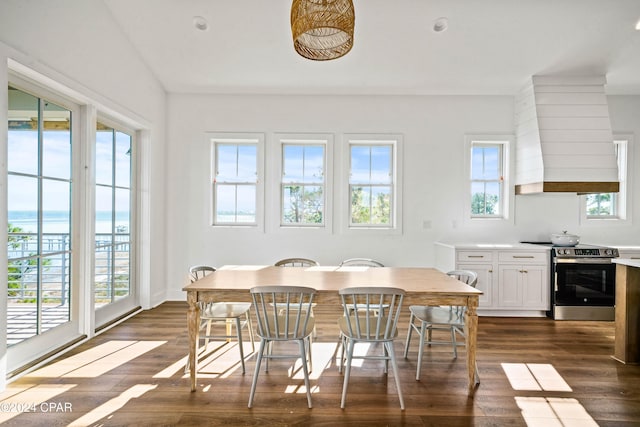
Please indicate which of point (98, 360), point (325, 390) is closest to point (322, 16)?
point (325, 390)

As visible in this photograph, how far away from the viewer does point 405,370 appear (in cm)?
275

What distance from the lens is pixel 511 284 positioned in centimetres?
418

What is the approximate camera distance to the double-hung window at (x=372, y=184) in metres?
4.88

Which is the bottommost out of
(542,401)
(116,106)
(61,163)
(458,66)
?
(542,401)

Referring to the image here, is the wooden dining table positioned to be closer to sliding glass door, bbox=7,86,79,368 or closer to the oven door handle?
sliding glass door, bbox=7,86,79,368

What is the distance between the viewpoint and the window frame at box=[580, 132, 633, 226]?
4.71 metres

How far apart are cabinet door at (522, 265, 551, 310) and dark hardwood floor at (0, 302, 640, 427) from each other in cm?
83

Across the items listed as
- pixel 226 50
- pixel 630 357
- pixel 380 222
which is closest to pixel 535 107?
pixel 380 222

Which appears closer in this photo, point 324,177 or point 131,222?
point 131,222

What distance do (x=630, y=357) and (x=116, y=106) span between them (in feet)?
18.3

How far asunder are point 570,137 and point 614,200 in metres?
1.50

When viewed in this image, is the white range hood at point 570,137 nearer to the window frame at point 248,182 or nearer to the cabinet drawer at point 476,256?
the cabinet drawer at point 476,256

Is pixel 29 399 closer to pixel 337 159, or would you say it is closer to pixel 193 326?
pixel 193 326

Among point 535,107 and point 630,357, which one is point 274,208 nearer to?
point 535,107
